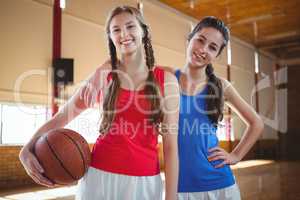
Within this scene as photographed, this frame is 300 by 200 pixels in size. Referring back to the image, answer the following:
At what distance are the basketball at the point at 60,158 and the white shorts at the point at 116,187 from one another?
0.04 meters

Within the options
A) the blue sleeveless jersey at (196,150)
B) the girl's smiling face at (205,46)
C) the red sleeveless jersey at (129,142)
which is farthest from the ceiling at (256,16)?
the red sleeveless jersey at (129,142)

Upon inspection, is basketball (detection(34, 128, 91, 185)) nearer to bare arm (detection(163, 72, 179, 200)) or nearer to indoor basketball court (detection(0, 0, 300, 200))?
indoor basketball court (detection(0, 0, 300, 200))

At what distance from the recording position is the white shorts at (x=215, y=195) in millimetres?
1374

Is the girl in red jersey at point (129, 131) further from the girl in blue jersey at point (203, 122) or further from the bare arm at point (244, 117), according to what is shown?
the bare arm at point (244, 117)

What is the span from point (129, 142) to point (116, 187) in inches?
5.7

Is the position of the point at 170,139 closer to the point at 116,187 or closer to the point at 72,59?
the point at 116,187

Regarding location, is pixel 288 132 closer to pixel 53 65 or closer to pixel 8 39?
pixel 53 65

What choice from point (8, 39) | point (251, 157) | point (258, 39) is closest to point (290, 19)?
point (258, 39)

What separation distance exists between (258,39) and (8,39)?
295 inches

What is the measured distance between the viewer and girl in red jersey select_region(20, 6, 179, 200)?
3.68 feet

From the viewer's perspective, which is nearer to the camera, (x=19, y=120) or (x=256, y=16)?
(x=19, y=120)

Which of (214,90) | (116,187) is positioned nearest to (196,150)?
(214,90)

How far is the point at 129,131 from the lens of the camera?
1.13 metres

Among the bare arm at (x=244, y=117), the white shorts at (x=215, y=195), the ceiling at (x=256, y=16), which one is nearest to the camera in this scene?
the white shorts at (x=215, y=195)
